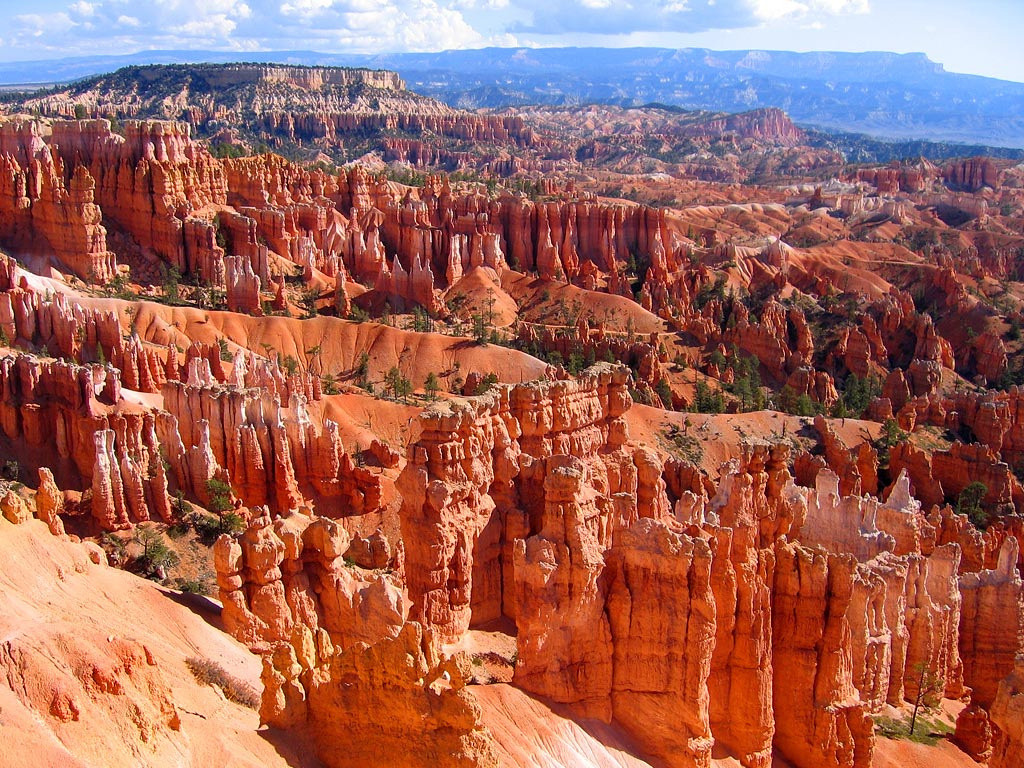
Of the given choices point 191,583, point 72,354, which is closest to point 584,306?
point 72,354

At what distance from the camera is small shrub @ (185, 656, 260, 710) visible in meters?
12.9

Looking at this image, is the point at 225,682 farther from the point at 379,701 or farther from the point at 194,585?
the point at 194,585

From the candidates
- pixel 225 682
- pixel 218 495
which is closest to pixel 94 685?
pixel 225 682

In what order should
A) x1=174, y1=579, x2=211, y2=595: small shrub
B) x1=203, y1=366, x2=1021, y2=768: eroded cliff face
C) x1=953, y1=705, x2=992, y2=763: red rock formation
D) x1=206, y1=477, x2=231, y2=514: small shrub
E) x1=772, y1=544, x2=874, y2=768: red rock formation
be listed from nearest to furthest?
x1=203, y1=366, x2=1021, y2=768: eroded cliff face < x1=772, y1=544, x2=874, y2=768: red rock formation < x1=953, y1=705, x2=992, y2=763: red rock formation < x1=174, y1=579, x2=211, y2=595: small shrub < x1=206, y1=477, x2=231, y2=514: small shrub

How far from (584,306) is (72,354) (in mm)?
40460

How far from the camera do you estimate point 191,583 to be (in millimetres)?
22625

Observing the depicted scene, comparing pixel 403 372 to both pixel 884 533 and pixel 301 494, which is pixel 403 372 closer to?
pixel 301 494

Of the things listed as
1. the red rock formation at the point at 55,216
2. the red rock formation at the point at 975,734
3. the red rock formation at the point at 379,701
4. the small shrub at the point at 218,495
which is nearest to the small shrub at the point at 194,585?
the small shrub at the point at 218,495

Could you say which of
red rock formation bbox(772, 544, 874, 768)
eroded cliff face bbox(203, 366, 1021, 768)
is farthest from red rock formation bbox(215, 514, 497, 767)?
red rock formation bbox(772, 544, 874, 768)

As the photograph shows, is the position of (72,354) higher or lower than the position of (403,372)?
higher

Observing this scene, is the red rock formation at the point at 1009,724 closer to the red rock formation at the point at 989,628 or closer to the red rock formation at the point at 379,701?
the red rock formation at the point at 989,628

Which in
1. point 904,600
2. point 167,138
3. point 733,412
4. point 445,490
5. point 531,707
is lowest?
point 733,412

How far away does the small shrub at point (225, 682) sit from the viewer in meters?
12.9

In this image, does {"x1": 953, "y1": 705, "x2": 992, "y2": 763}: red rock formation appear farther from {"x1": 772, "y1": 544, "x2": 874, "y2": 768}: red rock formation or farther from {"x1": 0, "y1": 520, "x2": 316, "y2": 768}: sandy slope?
{"x1": 0, "y1": 520, "x2": 316, "y2": 768}: sandy slope
